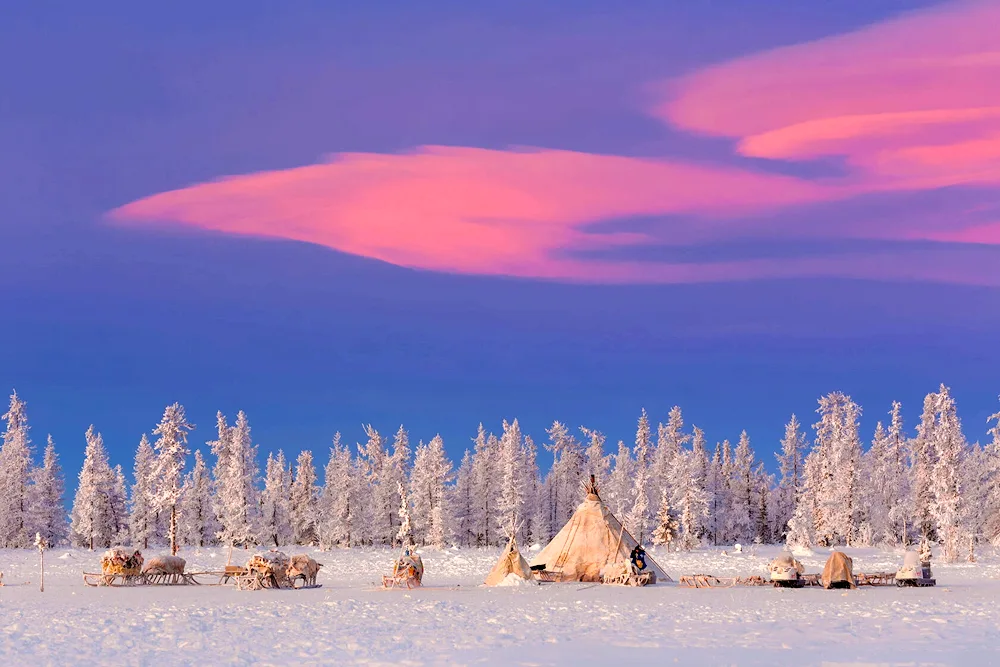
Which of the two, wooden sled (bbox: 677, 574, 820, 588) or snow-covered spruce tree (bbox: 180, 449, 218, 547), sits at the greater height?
snow-covered spruce tree (bbox: 180, 449, 218, 547)

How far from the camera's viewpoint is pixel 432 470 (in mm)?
110688

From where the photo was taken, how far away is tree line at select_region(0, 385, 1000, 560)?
8400cm

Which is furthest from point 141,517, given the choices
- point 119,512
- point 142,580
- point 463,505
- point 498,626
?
point 498,626

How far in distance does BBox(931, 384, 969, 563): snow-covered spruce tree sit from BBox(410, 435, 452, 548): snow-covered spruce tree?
4656 cm

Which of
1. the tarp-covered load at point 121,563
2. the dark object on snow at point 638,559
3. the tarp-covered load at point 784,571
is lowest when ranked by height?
the tarp-covered load at point 784,571

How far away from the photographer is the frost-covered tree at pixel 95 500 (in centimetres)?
9488

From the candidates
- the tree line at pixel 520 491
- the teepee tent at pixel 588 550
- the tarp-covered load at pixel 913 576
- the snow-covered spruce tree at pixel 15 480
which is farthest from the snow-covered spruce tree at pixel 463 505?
the tarp-covered load at pixel 913 576

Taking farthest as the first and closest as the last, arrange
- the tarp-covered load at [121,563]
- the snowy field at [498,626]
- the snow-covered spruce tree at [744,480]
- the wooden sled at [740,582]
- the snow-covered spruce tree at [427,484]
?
the snow-covered spruce tree at [744,480] → the snow-covered spruce tree at [427,484] → the tarp-covered load at [121,563] → the wooden sled at [740,582] → the snowy field at [498,626]

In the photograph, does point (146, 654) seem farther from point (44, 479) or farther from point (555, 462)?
point (555, 462)

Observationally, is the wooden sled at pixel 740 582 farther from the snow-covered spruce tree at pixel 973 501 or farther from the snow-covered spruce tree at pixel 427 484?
the snow-covered spruce tree at pixel 427 484

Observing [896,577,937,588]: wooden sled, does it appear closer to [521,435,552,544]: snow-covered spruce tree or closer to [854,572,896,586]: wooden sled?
[854,572,896,586]: wooden sled

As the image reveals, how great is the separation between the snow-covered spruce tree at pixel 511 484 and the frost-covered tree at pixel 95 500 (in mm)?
Result: 36706

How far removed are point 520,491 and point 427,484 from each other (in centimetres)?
1028

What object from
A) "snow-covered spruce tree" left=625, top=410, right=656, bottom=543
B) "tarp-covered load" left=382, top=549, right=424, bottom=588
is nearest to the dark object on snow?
"tarp-covered load" left=382, top=549, right=424, bottom=588
